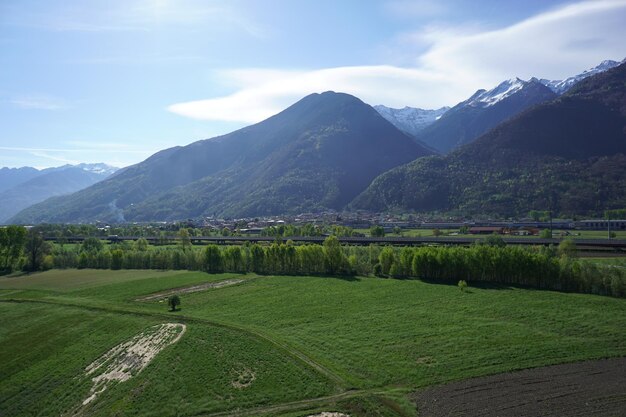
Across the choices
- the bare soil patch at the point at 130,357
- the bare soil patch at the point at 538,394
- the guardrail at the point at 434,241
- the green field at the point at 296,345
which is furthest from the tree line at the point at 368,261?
the bare soil patch at the point at 130,357

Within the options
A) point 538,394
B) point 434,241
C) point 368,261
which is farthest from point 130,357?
point 434,241

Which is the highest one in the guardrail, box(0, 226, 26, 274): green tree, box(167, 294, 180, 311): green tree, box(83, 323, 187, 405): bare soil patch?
box(0, 226, 26, 274): green tree

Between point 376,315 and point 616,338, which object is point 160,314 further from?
point 616,338

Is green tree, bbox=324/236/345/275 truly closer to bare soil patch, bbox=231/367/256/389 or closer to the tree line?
the tree line

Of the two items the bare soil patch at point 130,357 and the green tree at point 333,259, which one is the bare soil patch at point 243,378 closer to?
the bare soil patch at point 130,357

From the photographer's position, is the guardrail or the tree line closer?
the tree line

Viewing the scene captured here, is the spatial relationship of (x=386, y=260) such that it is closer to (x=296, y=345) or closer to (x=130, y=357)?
(x=296, y=345)

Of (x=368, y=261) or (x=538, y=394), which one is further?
(x=368, y=261)

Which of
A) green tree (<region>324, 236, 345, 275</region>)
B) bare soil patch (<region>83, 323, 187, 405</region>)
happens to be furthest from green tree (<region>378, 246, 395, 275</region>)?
bare soil patch (<region>83, 323, 187, 405</region>)
